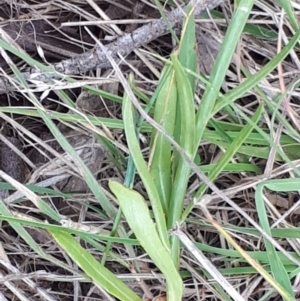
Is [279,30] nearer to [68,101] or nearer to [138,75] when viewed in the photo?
[138,75]

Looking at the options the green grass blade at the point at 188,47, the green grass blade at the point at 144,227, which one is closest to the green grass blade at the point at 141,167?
the green grass blade at the point at 144,227

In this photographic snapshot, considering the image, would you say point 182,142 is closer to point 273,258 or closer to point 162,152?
point 162,152

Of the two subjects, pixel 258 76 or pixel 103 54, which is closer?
pixel 258 76

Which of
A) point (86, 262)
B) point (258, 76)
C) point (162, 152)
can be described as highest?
point (258, 76)

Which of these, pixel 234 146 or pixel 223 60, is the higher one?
pixel 223 60

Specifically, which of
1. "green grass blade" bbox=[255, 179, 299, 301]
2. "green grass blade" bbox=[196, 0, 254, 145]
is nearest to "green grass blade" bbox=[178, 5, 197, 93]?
"green grass blade" bbox=[196, 0, 254, 145]

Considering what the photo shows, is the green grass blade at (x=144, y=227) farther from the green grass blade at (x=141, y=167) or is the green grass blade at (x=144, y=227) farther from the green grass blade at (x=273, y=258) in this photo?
Result: the green grass blade at (x=273, y=258)

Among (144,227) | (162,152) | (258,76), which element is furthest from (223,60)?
(144,227)
